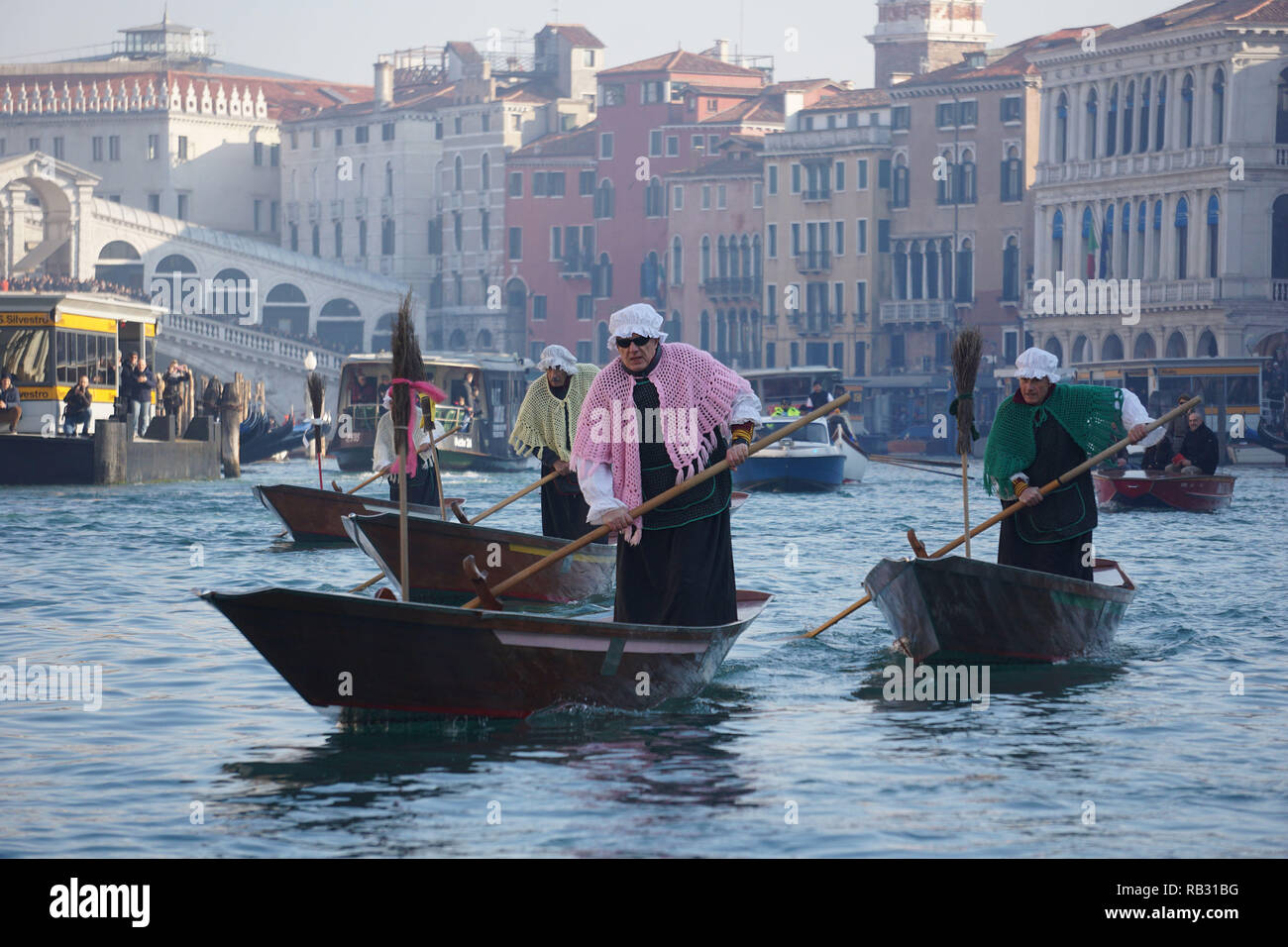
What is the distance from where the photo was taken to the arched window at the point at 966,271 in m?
66.8

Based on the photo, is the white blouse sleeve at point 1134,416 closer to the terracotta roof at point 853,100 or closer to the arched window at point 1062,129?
the arched window at point 1062,129

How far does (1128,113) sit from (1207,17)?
424 cm

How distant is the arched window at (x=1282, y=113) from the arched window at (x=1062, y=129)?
307 inches

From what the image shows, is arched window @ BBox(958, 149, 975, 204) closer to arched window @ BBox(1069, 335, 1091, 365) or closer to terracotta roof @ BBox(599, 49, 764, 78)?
arched window @ BBox(1069, 335, 1091, 365)

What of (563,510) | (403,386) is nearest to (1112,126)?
(563,510)

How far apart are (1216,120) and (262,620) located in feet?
162

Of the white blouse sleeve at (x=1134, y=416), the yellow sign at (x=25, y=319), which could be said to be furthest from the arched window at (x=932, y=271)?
the white blouse sleeve at (x=1134, y=416)

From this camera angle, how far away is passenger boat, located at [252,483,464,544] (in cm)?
1994

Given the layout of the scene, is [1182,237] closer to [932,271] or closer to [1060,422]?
[932,271]

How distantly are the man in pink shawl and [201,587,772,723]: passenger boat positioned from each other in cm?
38

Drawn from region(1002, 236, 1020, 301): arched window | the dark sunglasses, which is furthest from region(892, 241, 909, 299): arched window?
the dark sunglasses
